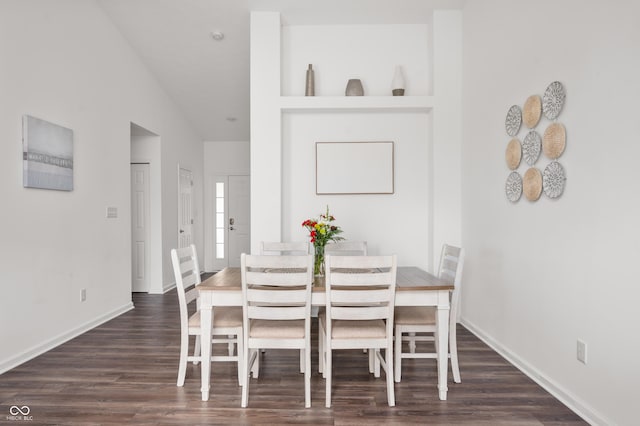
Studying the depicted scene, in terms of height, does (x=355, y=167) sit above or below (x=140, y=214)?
above

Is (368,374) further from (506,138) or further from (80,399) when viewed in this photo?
(506,138)

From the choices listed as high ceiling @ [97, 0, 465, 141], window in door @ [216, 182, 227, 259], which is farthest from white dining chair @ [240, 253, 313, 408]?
window in door @ [216, 182, 227, 259]

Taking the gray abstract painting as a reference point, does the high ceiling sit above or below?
above

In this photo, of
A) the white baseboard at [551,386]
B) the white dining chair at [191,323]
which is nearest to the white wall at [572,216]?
the white baseboard at [551,386]

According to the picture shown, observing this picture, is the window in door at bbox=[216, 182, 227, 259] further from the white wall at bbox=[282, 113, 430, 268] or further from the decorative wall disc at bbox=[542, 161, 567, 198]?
the decorative wall disc at bbox=[542, 161, 567, 198]

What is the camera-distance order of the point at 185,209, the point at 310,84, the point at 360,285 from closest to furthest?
the point at 360,285, the point at 310,84, the point at 185,209

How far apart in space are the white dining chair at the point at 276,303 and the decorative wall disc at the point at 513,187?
1.79m

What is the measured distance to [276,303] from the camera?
7.53 feet

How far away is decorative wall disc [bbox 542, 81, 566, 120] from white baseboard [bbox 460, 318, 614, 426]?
1.74 meters

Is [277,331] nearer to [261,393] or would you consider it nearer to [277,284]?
[277,284]

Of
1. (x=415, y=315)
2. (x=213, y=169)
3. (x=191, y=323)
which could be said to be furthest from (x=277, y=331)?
(x=213, y=169)

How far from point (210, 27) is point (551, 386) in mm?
4656

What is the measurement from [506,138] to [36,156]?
3.89 meters

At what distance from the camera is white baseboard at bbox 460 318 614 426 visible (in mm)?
2121
